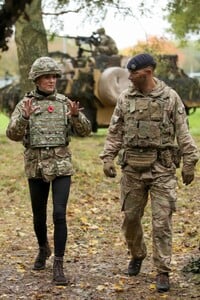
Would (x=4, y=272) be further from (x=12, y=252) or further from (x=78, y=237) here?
(x=78, y=237)

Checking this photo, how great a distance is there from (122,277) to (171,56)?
50.5 feet

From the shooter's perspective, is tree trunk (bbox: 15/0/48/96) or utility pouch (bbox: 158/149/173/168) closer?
utility pouch (bbox: 158/149/173/168)

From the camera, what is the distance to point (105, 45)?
66.5 feet

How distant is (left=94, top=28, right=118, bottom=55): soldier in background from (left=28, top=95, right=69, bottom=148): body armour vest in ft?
46.9

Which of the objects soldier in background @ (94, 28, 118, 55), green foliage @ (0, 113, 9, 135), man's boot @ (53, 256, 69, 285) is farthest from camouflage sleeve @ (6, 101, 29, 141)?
green foliage @ (0, 113, 9, 135)

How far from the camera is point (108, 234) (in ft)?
26.7

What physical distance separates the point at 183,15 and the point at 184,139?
1225 cm

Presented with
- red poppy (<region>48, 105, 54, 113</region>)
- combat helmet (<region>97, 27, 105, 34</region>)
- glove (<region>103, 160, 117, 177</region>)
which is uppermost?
combat helmet (<region>97, 27, 105, 34</region>)

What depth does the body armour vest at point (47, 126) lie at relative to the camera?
5855 millimetres

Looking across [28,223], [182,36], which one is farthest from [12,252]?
[182,36]

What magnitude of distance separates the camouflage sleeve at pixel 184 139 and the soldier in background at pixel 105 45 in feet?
47.9

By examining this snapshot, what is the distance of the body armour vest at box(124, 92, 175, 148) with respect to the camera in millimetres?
5590

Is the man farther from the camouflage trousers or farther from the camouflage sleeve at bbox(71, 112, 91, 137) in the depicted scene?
the camouflage sleeve at bbox(71, 112, 91, 137)

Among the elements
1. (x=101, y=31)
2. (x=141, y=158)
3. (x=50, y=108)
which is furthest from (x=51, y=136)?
(x=101, y=31)
